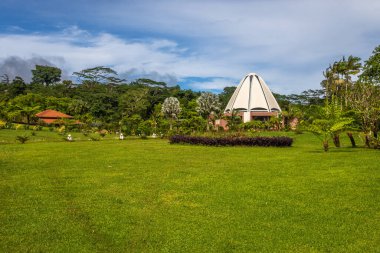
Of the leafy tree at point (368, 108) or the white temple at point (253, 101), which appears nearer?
the leafy tree at point (368, 108)

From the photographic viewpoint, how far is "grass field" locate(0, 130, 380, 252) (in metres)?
4.54

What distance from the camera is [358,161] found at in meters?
10.6

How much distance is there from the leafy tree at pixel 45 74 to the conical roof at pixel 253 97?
3453 centimetres

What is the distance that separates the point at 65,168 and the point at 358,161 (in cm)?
820

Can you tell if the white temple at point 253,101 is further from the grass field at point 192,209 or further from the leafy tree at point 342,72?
the grass field at point 192,209

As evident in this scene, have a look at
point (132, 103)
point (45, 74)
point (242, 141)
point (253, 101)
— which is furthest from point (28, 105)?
point (242, 141)

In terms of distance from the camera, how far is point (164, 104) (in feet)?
129

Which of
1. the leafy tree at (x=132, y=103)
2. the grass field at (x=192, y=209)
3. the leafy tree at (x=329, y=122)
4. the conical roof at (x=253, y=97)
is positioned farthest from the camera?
the conical roof at (x=253, y=97)

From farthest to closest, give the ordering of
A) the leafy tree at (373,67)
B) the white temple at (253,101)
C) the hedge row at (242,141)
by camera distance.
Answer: the white temple at (253,101)
the leafy tree at (373,67)
the hedge row at (242,141)

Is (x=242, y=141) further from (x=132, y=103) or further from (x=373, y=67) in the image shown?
(x=132, y=103)

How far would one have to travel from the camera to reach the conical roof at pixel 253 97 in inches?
2095

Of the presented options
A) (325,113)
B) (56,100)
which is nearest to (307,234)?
(325,113)

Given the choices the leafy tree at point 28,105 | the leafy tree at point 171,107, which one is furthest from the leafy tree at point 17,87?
the leafy tree at point 171,107

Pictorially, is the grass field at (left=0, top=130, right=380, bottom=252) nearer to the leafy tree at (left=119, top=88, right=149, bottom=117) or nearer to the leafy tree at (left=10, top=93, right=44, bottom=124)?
the leafy tree at (left=10, top=93, right=44, bottom=124)
